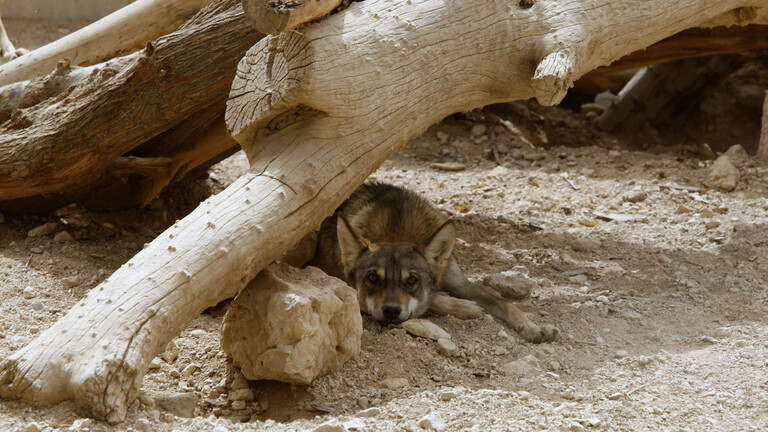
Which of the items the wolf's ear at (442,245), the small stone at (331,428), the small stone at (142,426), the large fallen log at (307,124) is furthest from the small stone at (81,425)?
the wolf's ear at (442,245)

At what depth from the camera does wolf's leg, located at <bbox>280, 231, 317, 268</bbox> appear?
21.1ft

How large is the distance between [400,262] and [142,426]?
2.69 meters

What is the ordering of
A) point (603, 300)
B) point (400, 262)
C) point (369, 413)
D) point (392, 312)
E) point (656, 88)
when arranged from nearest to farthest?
point (369, 413)
point (392, 312)
point (603, 300)
point (400, 262)
point (656, 88)

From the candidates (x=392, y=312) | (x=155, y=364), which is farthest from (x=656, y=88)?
(x=155, y=364)

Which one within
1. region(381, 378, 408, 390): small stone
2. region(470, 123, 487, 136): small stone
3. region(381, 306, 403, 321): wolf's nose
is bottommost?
region(470, 123, 487, 136): small stone

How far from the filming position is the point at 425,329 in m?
4.84

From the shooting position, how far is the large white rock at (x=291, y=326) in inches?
154

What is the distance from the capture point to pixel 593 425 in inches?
135

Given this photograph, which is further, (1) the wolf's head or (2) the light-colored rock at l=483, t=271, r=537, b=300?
(2) the light-colored rock at l=483, t=271, r=537, b=300

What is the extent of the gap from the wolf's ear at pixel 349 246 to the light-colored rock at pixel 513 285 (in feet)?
3.57

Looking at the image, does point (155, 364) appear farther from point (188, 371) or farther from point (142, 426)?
point (142, 426)

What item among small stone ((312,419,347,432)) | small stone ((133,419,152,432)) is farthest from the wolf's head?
small stone ((133,419,152,432))

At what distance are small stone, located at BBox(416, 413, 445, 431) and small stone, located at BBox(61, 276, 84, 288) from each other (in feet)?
10.4

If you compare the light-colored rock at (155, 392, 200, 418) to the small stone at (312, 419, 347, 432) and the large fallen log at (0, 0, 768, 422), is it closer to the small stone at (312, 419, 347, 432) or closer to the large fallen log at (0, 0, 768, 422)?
the large fallen log at (0, 0, 768, 422)
